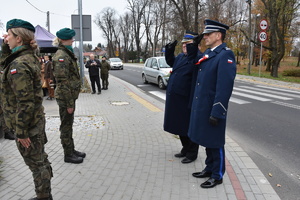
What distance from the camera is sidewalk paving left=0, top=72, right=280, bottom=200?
10.3ft

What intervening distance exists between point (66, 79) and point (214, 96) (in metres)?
2.12

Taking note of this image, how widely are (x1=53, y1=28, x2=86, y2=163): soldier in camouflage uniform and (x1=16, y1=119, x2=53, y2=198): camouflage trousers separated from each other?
3.36 feet

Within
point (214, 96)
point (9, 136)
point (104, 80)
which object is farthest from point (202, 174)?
point (104, 80)

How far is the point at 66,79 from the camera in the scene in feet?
12.1

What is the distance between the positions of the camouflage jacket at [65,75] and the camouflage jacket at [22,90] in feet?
3.23

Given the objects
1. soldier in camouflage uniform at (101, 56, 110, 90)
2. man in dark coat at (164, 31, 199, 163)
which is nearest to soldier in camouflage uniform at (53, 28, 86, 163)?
man in dark coat at (164, 31, 199, 163)

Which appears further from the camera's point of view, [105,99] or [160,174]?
[105,99]

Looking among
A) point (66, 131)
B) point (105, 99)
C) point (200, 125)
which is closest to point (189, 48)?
point (200, 125)

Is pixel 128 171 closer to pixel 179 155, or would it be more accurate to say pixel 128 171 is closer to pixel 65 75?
pixel 179 155

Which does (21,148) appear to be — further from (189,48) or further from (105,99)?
(105,99)

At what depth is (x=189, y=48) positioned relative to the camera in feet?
11.6

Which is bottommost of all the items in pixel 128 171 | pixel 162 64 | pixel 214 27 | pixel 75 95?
pixel 128 171

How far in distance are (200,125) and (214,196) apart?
87cm

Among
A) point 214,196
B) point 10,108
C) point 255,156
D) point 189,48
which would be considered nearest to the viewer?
point 10,108
